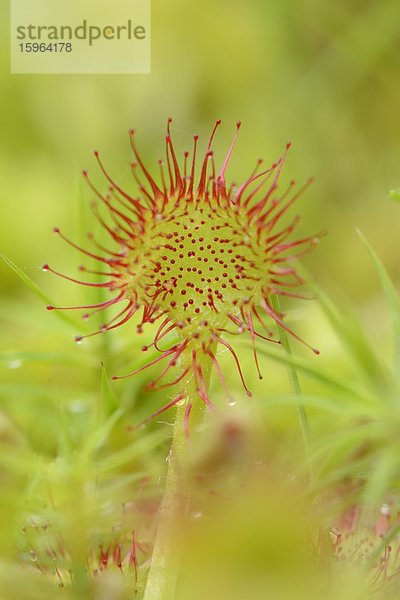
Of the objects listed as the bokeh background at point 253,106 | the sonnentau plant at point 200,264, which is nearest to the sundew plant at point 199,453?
the sonnentau plant at point 200,264

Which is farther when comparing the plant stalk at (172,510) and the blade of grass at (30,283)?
the blade of grass at (30,283)

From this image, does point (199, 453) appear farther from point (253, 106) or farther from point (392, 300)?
point (253, 106)

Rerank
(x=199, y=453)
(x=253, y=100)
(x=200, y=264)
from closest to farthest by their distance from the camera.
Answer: (x=199, y=453) → (x=200, y=264) → (x=253, y=100)

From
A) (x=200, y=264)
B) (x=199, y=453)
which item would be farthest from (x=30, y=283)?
(x=199, y=453)

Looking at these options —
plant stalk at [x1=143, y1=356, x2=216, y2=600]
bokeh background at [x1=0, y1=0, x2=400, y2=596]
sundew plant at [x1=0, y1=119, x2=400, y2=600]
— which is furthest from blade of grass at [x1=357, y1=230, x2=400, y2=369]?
bokeh background at [x1=0, y1=0, x2=400, y2=596]

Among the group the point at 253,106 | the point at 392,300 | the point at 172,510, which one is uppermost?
the point at 253,106

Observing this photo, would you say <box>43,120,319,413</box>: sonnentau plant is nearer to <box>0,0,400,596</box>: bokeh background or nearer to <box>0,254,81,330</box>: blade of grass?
<box>0,254,81,330</box>: blade of grass

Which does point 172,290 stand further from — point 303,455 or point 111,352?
point 111,352

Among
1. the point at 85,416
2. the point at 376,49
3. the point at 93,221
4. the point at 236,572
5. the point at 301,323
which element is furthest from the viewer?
the point at 376,49

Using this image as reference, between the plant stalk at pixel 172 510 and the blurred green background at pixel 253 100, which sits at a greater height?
the blurred green background at pixel 253 100

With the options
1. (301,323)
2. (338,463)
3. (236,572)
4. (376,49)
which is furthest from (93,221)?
(236,572)

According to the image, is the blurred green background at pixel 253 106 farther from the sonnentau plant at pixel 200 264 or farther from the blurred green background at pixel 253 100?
the sonnentau plant at pixel 200 264
